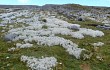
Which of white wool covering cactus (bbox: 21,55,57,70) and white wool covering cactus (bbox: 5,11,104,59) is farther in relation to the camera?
white wool covering cactus (bbox: 5,11,104,59)

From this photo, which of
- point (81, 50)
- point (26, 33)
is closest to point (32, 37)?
point (26, 33)

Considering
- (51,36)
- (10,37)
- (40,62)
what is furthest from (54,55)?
(10,37)

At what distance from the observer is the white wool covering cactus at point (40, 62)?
21.4 metres

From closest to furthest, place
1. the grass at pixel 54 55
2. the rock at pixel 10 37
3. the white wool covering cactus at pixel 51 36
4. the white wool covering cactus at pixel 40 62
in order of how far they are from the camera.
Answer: the white wool covering cactus at pixel 40 62
the grass at pixel 54 55
the white wool covering cactus at pixel 51 36
the rock at pixel 10 37

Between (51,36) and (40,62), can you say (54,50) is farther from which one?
(51,36)

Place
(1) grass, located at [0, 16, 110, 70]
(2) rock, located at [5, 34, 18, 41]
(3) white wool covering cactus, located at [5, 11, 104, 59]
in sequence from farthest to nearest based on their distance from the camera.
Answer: (2) rock, located at [5, 34, 18, 41] < (3) white wool covering cactus, located at [5, 11, 104, 59] < (1) grass, located at [0, 16, 110, 70]

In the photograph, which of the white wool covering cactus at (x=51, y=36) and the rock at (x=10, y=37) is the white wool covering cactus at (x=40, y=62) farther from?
the rock at (x=10, y=37)

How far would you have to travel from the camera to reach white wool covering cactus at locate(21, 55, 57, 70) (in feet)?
70.1

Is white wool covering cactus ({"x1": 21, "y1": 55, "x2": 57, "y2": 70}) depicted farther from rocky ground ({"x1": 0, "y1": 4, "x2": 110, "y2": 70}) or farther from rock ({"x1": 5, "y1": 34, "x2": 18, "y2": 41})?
rock ({"x1": 5, "y1": 34, "x2": 18, "y2": 41})

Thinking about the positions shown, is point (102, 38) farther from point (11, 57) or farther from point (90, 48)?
point (11, 57)

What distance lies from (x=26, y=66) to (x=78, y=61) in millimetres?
4846

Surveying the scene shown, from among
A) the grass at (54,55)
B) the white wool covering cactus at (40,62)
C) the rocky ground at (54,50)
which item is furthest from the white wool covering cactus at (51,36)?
the white wool covering cactus at (40,62)

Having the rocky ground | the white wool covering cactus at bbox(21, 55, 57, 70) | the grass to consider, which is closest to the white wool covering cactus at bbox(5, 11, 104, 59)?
the rocky ground

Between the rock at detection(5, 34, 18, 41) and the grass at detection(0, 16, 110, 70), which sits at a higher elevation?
the rock at detection(5, 34, 18, 41)
